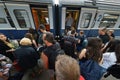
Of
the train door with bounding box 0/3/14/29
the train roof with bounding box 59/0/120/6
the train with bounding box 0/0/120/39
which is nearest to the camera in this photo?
the train door with bounding box 0/3/14/29

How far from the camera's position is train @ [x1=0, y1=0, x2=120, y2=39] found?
9.29 m

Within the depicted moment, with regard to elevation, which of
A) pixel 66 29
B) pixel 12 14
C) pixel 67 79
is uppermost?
pixel 67 79

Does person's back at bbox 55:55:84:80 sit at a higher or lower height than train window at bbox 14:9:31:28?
higher

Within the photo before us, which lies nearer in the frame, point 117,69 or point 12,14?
point 117,69

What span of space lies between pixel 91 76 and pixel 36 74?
0.86m

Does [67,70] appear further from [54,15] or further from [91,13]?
[91,13]

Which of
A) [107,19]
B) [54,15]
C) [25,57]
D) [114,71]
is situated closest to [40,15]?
[54,15]

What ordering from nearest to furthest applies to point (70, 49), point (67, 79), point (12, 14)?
point (67, 79), point (70, 49), point (12, 14)

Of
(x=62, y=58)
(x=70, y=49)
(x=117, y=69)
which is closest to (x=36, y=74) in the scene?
(x=117, y=69)

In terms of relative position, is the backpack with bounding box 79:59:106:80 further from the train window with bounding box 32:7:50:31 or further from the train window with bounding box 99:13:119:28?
the train window with bounding box 99:13:119:28

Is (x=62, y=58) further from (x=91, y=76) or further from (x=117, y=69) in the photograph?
(x=117, y=69)

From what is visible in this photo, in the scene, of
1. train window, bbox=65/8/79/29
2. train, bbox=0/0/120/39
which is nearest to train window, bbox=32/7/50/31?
train, bbox=0/0/120/39

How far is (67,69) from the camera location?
6.11 ft

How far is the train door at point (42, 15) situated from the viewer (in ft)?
32.0
